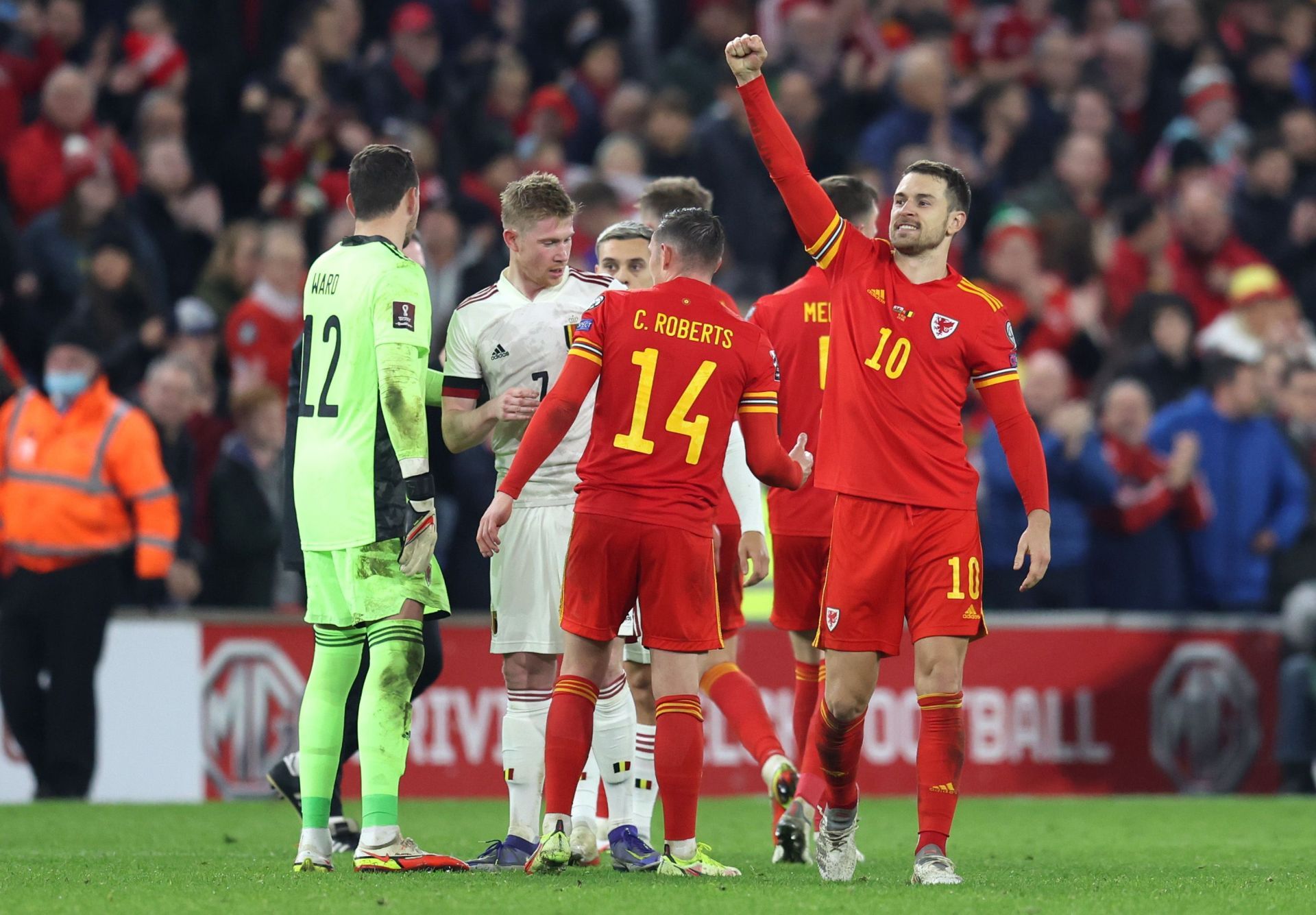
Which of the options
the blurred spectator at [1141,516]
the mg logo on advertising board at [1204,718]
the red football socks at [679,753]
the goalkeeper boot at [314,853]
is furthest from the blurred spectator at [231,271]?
the red football socks at [679,753]

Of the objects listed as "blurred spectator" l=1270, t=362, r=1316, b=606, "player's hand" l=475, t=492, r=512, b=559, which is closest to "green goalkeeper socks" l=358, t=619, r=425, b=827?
"player's hand" l=475, t=492, r=512, b=559

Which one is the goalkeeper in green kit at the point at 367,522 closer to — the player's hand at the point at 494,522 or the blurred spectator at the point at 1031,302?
the player's hand at the point at 494,522

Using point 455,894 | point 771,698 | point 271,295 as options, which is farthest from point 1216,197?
point 455,894

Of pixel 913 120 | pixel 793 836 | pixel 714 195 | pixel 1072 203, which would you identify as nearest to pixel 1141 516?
pixel 714 195

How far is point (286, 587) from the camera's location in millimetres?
12914

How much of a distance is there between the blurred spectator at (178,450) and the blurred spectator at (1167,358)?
22.6 ft

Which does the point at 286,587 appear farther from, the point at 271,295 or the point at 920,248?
the point at 920,248

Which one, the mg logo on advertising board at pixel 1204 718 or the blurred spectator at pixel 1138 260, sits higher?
the blurred spectator at pixel 1138 260

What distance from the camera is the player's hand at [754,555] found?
807cm

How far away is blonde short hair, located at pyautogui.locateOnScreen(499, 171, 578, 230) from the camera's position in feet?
25.7

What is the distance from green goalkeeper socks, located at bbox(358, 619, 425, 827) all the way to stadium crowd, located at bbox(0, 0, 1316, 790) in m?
4.96

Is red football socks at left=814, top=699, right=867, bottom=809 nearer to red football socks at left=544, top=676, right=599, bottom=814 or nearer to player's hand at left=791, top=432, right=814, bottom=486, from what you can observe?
red football socks at left=544, top=676, right=599, bottom=814

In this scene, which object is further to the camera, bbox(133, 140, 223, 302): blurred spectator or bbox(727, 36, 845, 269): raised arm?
bbox(133, 140, 223, 302): blurred spectator

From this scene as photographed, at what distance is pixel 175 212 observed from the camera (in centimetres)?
1468
